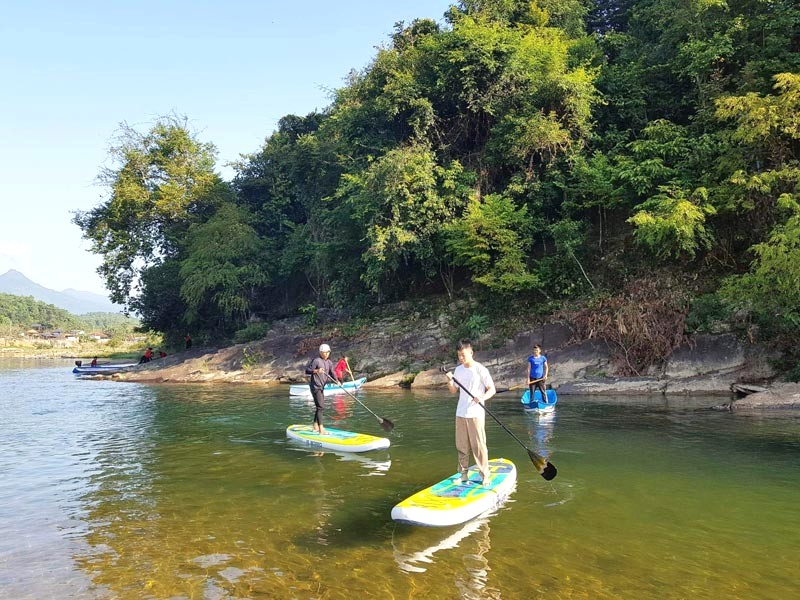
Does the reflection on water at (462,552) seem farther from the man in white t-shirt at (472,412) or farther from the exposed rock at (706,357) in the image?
the exposed rock at (706,357)

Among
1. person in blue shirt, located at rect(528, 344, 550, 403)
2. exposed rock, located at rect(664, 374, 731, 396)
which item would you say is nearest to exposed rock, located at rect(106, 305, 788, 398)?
exposed rock, located at rect(664, 374, 731, 396)

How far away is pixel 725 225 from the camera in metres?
24.6

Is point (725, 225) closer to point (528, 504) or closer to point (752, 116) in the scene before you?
point (752, 116)

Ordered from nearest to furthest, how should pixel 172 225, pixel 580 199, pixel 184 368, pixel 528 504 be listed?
Result: pixel 528 504
pixel 580 199
pixel 184 368
pixel 172 225

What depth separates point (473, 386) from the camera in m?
8.34

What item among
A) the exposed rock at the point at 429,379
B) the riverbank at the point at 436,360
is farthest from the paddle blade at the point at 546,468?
the exposed rock at the point at 429,379

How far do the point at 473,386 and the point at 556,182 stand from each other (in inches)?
875

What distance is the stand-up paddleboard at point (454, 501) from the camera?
23.5ft

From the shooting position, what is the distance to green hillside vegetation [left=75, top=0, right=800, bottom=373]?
872 inches

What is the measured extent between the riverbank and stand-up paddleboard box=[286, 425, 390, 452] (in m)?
9.43

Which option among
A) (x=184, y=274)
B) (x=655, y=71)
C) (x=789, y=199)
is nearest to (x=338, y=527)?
(x=789, y=199)

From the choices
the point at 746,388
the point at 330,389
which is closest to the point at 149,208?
the point at 330,389

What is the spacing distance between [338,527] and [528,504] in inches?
112

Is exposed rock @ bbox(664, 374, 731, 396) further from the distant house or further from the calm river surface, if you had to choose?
the distant house
